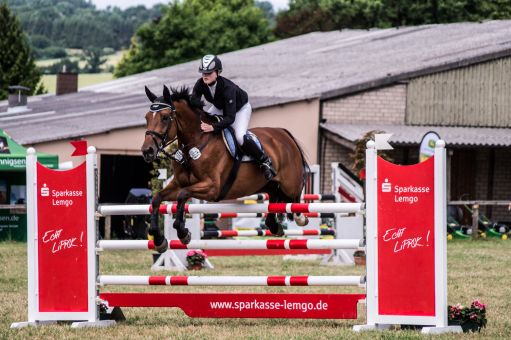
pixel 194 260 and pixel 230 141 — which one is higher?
pixel 230 141

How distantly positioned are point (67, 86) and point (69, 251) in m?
33.0

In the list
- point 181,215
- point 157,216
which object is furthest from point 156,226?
point 181,215

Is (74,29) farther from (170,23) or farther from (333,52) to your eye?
(333,52)

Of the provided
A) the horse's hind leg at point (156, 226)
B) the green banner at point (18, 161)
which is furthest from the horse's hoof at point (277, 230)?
the green banner at point (18, 161)

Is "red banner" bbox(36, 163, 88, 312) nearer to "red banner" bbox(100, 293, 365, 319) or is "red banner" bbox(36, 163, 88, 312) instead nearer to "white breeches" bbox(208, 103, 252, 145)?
"red banner" bbox(100, 293, 365, 319)

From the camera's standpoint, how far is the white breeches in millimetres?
9906

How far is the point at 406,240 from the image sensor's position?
916cm

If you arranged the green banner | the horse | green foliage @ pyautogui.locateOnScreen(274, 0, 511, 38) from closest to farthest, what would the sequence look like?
the horse → the green banner → green foliage @ pyautogui.locateOnScreen(274, 0, 511, 38)

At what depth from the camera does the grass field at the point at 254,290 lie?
9.20 meters

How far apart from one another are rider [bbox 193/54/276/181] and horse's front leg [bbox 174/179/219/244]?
0.48 m

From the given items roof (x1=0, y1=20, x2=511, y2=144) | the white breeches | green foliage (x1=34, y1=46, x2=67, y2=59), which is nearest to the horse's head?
the white breeches

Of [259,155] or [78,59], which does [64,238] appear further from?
[78,59]

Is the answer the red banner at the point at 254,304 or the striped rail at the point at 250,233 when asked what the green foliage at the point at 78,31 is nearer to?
the striped rail at the point at 250,233

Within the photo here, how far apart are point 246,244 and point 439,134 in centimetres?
1864
